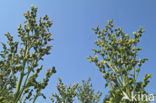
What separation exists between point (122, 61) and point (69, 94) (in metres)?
5.94

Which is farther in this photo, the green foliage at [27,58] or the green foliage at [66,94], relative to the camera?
the green foliage at [66,94]

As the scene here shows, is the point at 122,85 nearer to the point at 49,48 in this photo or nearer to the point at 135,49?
the point at 135,49

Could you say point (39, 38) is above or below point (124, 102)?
above

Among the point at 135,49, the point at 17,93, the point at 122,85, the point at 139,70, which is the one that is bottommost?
the point at 17,93

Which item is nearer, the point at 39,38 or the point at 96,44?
the point at 39,38

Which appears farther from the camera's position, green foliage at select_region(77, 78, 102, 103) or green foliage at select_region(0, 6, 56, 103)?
green foliage at select_region(77, 78, 102, 103)

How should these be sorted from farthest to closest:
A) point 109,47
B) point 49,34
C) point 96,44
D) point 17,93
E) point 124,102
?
point 96,44
point 109,47
point 49,34
point 124,102
point 17,93

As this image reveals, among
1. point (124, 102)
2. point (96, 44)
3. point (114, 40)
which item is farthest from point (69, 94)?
point (124, 102)

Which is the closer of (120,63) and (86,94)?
(120,63)

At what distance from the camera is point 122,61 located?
691cm

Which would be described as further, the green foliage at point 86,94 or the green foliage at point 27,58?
the green foliage at point 86,94

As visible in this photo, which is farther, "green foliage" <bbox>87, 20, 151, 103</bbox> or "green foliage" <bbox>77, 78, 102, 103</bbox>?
"green foliage" <bbox>77, 78, 102, 103</bbox>

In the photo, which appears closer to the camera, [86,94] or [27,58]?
[27,58]

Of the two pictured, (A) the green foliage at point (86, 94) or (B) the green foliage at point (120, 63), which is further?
(A) the green foliage at point (86, 94)
